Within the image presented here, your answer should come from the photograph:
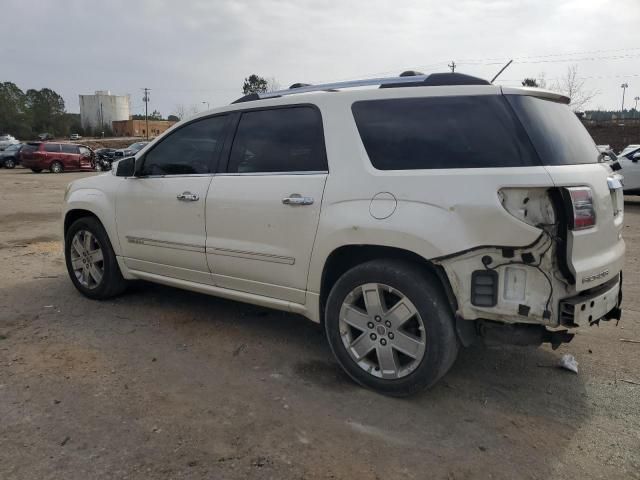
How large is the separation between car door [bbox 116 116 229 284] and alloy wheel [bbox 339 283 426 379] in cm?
140

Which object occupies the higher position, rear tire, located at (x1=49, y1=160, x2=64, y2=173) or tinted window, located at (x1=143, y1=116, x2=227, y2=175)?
tinted window, located at (x1=143, y1=116, x2=227, y2=175)

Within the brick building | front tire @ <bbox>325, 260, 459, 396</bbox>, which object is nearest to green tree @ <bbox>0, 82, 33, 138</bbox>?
the brick building

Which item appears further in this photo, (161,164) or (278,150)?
(161,164)

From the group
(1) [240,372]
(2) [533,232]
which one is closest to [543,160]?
(2) [533,232]

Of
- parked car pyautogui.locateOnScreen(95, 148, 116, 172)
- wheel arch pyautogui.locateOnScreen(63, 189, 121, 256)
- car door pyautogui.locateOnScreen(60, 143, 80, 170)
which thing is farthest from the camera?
parked car pyautogui.locateOnScreen(95, 148, 116, 172)

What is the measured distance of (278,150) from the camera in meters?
3.82

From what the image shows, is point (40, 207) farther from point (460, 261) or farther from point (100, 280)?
point (460, 261)

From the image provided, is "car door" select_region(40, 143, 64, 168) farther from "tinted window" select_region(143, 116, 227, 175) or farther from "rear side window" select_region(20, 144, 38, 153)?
"tinted window" select_region(143, 116, 227, 175)

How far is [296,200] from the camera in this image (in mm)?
3564

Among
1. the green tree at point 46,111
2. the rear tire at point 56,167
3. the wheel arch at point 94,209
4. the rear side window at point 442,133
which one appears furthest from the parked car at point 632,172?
the green tree at point 46,111

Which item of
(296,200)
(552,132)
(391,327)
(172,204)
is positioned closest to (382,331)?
(391,327)

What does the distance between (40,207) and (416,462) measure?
42.9 feet

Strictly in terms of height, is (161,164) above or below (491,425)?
above

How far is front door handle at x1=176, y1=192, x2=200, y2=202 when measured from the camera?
4.16 m
